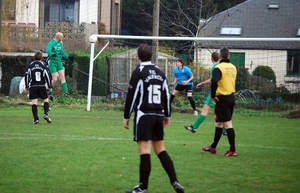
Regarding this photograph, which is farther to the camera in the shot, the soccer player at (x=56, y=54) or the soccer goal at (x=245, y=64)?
the soccer goal at (x=245, y=64)

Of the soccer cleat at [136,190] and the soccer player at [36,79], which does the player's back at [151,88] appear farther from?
the soccer player at [36,79]

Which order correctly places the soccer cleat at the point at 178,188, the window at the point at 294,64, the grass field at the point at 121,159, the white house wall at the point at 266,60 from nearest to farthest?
the soccer cleat at the point at 178,188, the grass field at the point at 121,159, the window at the point at 294,64, the white house wall at the point at 266,60

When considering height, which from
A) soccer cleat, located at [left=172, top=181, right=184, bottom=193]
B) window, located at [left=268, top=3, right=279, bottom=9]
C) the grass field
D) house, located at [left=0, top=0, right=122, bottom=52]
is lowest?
the grass field

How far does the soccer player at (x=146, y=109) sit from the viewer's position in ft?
27.9

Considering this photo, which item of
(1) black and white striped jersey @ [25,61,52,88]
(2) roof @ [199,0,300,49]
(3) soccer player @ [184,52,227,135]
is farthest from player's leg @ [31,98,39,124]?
(2) roof @ [199,0,300,49]

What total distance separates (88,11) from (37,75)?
2909 centimetres

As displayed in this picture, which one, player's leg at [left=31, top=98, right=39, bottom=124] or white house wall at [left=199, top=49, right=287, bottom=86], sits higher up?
white house wall at [left=199, top=49, right=287, bottom=86]

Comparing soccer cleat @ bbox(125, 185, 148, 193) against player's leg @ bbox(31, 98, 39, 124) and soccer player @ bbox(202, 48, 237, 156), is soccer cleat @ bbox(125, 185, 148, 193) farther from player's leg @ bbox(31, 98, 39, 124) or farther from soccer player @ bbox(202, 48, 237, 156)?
player's leg @ bbox(31, 98, 39, 124)

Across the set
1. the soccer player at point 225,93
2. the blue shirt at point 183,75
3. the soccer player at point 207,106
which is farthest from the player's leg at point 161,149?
the blue shirt at point 183,75

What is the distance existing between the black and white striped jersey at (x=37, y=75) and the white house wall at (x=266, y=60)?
9472 millimetres

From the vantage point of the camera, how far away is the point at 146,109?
855cm

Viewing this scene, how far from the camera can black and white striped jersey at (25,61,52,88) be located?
16.8 metres

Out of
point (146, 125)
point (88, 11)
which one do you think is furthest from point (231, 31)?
point (146, 125)

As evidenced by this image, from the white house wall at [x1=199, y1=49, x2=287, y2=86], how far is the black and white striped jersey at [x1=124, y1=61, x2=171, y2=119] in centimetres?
1607
